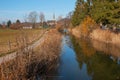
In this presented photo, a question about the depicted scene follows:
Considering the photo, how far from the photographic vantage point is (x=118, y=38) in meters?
40.6

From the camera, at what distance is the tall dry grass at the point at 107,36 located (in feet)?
135

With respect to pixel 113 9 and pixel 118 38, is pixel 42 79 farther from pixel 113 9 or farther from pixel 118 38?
pixel 113 9

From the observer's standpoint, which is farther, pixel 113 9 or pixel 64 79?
pixel 113 9

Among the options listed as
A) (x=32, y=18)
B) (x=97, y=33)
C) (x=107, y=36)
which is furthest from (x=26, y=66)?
(x=32, y=18)

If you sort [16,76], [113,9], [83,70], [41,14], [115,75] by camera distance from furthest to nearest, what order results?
[41,14] → [113,9] → [83,70] → [115,75] → [16,76]

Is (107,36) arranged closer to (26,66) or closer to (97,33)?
(97,33)

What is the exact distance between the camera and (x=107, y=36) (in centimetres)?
4516

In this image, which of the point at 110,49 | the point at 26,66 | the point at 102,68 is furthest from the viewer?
the point at 110,49

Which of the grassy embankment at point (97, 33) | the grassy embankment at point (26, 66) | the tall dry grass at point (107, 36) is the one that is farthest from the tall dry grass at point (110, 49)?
A: the grassy embankment at point (26, 66)

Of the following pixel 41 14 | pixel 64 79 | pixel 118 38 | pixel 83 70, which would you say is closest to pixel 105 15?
pixel 118 38

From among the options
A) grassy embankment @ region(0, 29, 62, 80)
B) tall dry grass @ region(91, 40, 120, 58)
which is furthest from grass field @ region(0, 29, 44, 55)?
tall dry grass @ region(91, 40, 120, 58)

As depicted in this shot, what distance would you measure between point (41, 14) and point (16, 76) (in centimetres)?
15306

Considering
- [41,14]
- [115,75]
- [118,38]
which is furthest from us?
[41,14]

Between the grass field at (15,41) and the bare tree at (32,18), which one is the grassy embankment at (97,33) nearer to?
the grass field at (15,41)
